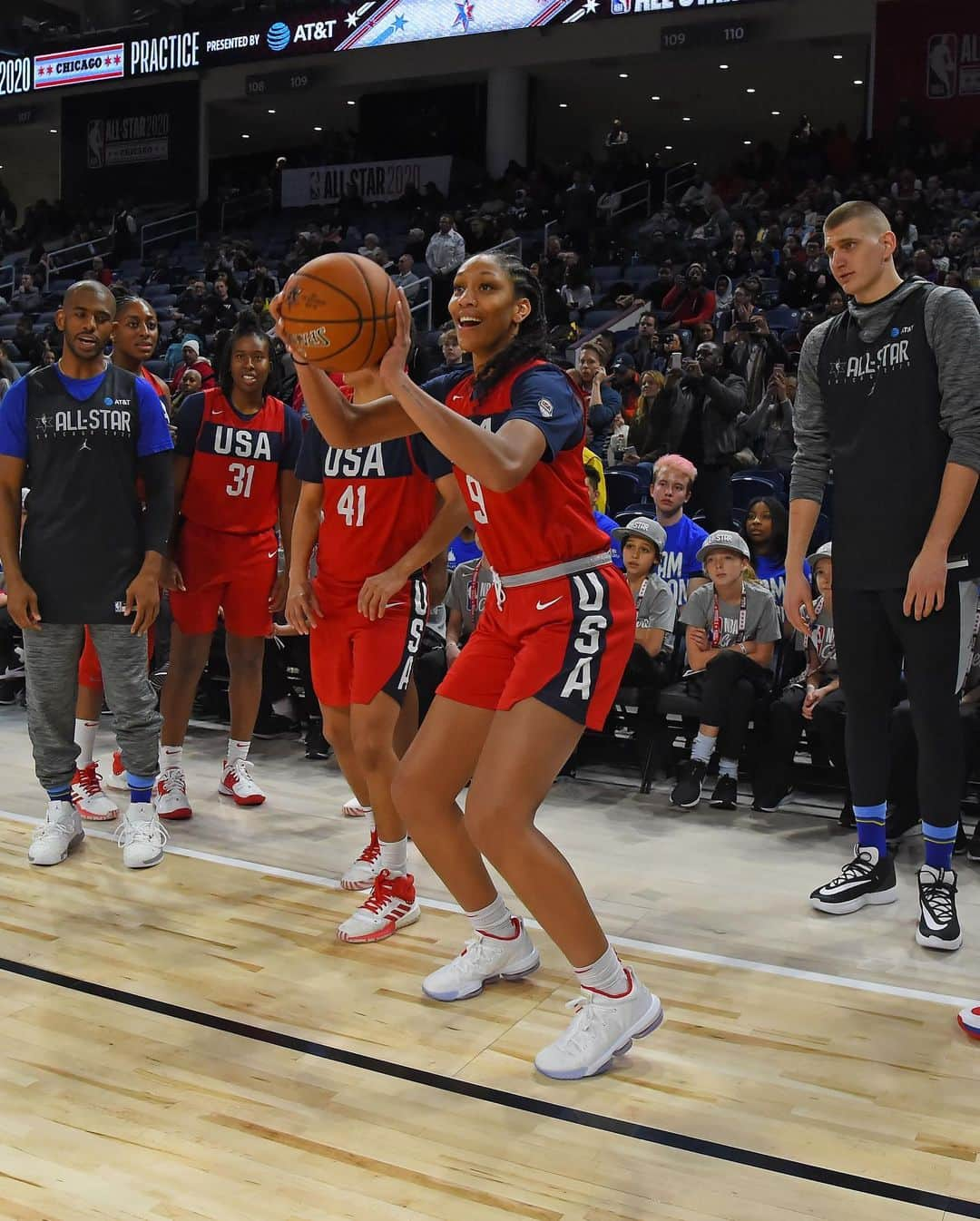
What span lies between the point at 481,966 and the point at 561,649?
2.94 feet

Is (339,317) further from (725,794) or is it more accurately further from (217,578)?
(725,794)

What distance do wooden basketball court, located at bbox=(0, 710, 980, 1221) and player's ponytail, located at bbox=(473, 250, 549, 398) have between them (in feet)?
4.84

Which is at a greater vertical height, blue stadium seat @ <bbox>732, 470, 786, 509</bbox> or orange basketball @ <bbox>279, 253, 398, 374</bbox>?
orange basketball @ <bbox>279, 253, 398, 374</bbox>

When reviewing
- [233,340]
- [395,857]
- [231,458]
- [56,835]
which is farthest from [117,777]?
[395,857]

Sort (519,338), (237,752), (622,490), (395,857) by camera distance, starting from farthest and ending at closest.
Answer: (622,490) → (237,752) → (395,857) → (519,338)

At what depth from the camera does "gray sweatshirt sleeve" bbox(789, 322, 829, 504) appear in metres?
3.62

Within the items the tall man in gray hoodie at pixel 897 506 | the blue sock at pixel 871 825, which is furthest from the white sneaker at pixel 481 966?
the blue sock at pixel 871 825

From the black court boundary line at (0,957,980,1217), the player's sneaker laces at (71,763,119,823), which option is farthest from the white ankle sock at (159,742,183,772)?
the black court boundary line at (0,957,980,1217)

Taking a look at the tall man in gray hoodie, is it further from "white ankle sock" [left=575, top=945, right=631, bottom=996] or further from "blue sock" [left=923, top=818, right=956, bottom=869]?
"white ankle sock" [left=575, top=945, right=631, bottom=996]

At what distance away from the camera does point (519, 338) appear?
275 cm

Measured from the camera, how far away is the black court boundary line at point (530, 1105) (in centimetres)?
219

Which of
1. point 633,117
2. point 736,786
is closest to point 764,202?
point 633,117

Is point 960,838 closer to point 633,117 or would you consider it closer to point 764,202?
point 764,202

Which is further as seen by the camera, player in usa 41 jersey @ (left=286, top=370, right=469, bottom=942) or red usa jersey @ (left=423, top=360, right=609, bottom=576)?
player in usa 41 jersey @ (left=286, top=370, right=469, bottom=942)
